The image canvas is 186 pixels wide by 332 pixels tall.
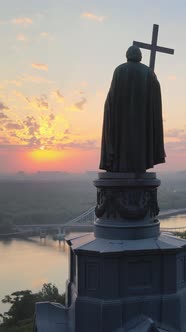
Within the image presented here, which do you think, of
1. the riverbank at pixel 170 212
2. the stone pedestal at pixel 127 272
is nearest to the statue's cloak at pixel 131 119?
the stone pedestal at pixel 127 272

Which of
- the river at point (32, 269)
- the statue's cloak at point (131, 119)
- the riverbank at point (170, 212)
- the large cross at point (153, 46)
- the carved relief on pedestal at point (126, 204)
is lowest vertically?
the riverbank at point (170, 212)

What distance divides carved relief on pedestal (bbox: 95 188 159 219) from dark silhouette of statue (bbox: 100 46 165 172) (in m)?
0.25

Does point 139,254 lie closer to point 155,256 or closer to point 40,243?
point 155,256

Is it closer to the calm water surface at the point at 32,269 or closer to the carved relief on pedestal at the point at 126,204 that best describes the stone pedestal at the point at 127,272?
the carved relief on pedestal at the point at 126,204

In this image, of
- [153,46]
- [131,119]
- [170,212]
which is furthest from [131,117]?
[170,212]

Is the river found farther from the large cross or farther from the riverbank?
the riverbank

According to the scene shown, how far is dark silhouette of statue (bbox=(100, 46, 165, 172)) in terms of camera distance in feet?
14.3

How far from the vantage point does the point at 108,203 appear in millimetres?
4262

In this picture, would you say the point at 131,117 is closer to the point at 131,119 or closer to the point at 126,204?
the point at 131,119

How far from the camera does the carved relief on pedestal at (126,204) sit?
13.7 ft

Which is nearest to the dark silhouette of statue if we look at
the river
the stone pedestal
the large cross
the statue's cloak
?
the statue's cloak

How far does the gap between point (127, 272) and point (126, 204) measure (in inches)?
26.6

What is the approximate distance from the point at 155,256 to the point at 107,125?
1.46 metres

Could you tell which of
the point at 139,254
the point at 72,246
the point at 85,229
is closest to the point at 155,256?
the point at 139,254
